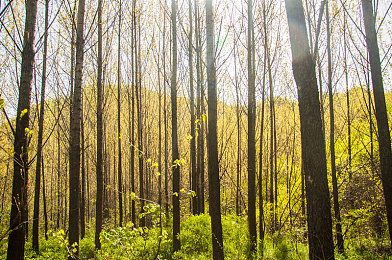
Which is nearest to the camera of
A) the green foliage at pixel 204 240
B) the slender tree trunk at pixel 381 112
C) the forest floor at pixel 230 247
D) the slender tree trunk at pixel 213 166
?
the slender tree trunk at pixel 213 166

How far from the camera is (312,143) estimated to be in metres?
2.73

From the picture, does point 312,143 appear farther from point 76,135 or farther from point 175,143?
point 175,143

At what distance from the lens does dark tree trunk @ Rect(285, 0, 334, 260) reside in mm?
2605

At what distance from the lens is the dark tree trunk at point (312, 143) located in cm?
261

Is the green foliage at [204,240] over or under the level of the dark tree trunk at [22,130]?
under

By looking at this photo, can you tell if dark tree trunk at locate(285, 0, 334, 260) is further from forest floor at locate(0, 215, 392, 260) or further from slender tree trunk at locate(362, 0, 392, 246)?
forest floor at locate(0, 215, 392, 260)

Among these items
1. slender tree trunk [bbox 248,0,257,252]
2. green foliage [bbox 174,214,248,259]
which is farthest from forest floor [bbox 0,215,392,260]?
slender tree trunk [bbox 248,0,257,252]

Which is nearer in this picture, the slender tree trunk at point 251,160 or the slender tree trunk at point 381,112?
the slender tree trunk at point 381,112

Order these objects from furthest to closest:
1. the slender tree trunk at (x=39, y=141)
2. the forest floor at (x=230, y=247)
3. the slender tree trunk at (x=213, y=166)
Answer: the slender tree trunk at (x=39, y=141)
the forest floor at (x=230, y=247)
the slender tree trunk at (x=213, y=166)

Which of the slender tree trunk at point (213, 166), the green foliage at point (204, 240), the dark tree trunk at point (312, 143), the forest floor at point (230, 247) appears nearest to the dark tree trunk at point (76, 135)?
the slender tree trunk at point (213, 166)

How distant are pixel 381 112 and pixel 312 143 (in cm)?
251

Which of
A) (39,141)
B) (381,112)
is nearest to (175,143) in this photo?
(381,112)

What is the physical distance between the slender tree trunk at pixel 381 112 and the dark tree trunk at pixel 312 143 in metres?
2.31

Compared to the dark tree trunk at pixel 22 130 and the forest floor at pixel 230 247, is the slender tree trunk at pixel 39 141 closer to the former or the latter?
the forest floor at pixel 230 247
